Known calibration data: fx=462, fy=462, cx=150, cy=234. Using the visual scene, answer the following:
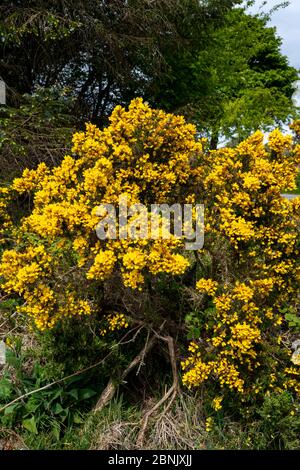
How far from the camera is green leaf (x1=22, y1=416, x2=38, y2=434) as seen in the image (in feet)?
8.90

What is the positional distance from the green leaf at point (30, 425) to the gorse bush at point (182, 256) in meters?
0.58

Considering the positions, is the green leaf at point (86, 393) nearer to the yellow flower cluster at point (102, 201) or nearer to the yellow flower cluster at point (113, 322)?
the yellow flower cluster at point (113, 322)

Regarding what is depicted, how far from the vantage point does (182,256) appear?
8.58ft

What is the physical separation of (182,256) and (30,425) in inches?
53.1

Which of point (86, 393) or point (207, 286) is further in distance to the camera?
point (86, 393)

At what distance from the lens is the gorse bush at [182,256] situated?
101 inches

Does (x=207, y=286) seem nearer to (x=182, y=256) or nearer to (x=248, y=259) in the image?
(x=182, y=256)

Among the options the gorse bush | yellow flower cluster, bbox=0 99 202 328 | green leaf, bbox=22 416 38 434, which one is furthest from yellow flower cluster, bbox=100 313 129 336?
green leaf, bbox=22 416 38 434

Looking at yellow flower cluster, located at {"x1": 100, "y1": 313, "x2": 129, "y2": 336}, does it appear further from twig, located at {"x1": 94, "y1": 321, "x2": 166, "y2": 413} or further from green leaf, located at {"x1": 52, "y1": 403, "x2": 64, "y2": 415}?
green leaf, located at {"x1": 52, "y1": 403, "x2": 64, "y2": 415}

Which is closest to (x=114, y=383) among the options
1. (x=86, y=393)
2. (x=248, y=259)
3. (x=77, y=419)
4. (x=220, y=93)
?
(x=86, y=393)

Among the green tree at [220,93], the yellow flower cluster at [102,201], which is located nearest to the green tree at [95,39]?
the green tree at [220,93]

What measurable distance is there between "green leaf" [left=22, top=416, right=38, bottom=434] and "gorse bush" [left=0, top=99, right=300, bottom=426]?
58cm
